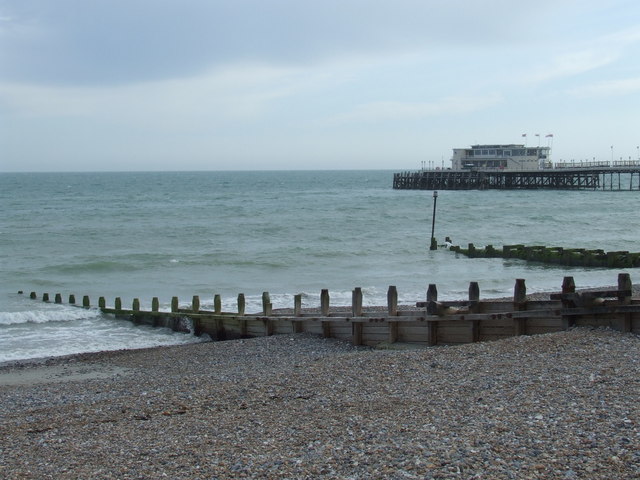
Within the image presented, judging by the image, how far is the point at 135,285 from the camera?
29656 mm

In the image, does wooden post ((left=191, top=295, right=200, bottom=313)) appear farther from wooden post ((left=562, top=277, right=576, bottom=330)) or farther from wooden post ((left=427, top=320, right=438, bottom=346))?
wooden post ((left=562, top=277, right=576, bottom=330))

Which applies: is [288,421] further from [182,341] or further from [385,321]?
[182,341]

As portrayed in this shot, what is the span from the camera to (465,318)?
13594 millimetres

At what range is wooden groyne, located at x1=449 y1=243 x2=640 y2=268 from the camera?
3105cm

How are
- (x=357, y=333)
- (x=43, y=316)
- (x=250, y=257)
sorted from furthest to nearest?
1. (x=250, y=257)
2. (x=43, y=316)
3. (x=357, y=333)

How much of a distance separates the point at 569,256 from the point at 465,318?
2038 centimetres

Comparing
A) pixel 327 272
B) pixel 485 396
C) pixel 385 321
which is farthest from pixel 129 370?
pixel 327 272

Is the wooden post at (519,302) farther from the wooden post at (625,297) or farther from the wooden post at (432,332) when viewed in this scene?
the wooden post at (625,297)

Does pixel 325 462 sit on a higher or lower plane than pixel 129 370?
higher

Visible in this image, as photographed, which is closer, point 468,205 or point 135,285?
point 135,285

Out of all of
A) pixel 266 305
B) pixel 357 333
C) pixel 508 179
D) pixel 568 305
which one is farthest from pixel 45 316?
pixel 508 179

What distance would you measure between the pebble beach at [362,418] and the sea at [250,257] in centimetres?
762

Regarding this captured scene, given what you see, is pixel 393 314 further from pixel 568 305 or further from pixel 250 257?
pixel 250 257

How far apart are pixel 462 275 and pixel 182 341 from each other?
15.1 meters
